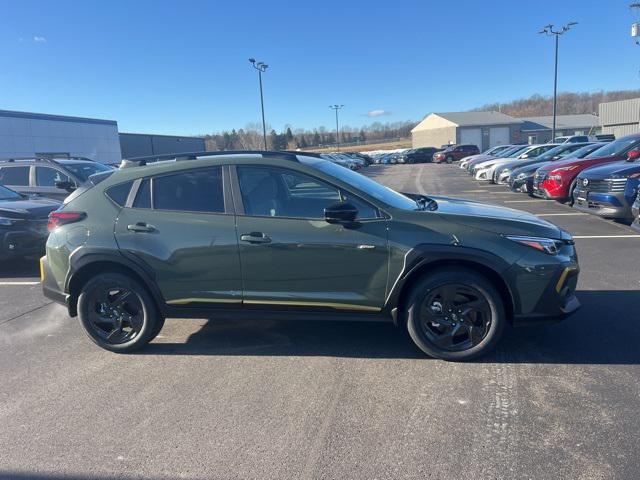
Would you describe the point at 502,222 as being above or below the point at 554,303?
above

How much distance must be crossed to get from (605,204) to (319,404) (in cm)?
735

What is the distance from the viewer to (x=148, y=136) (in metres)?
51.4

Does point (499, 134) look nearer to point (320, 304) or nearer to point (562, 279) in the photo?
point (562, 279)

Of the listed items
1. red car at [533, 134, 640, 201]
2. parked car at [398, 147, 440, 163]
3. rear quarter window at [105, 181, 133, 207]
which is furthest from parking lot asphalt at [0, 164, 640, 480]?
parked car at [398, 147, 440, 163]

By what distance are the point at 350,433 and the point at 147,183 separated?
8.86 feet

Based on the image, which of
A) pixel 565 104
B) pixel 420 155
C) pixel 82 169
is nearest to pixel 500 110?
pixel 565 104

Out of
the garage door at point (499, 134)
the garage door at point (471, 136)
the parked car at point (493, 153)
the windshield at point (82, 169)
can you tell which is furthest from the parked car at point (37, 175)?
the garage door at point (499, 134)

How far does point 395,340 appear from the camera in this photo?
4281mm

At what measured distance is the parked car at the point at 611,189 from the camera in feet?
26.0

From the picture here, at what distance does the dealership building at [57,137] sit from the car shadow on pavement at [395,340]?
1189 inches

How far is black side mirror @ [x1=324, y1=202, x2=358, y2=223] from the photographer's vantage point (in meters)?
3.61

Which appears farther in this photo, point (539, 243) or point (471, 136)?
point (471, 136)

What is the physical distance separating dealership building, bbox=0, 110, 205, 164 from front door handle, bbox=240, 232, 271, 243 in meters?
Result: 30.7

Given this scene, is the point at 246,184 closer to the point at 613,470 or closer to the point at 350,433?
the point at 350,433
